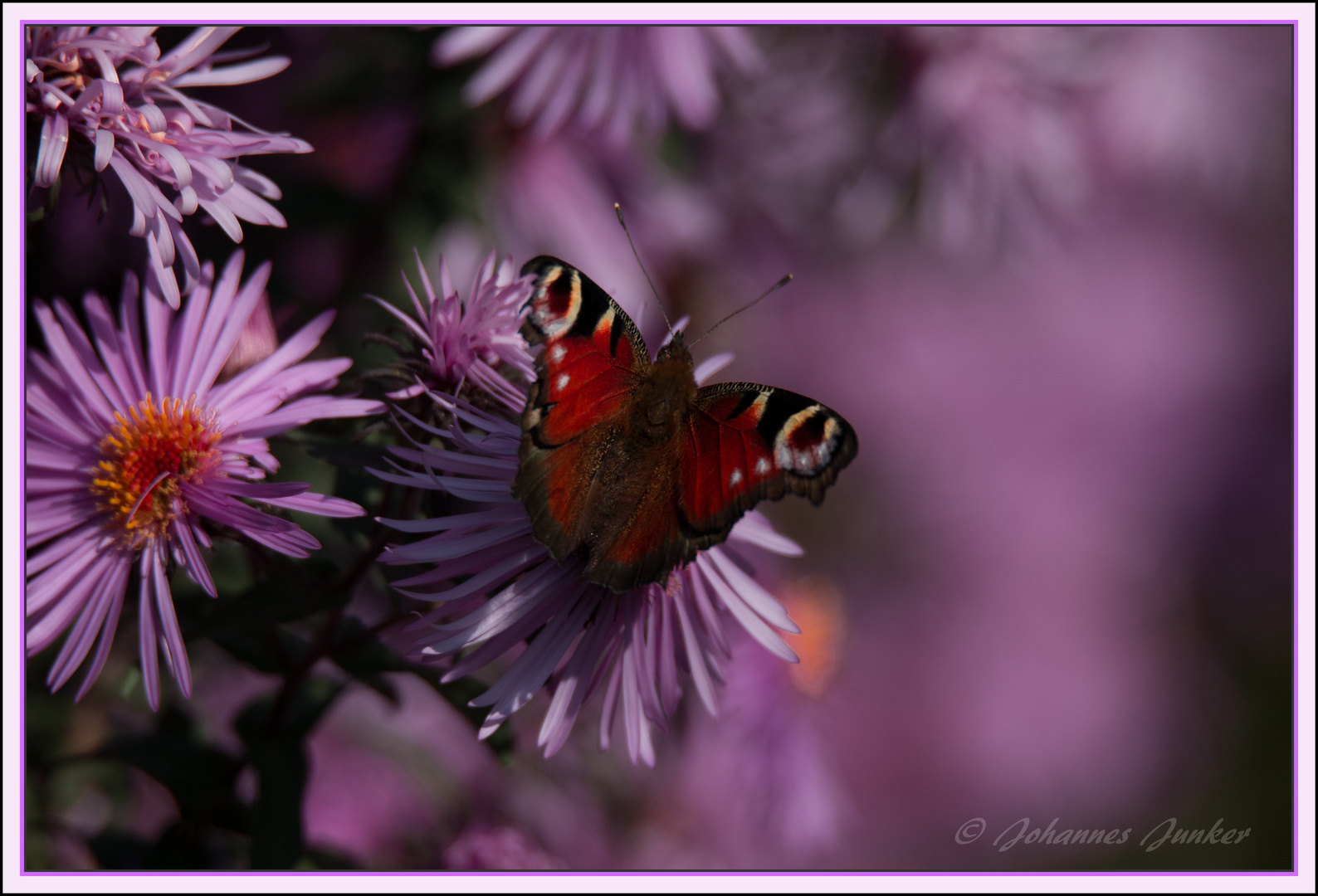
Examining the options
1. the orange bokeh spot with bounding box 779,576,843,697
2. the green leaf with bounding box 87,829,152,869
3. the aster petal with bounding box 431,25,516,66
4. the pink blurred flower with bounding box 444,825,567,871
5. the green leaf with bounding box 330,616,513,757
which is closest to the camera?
the green leaf with bounding box 330,616,513,757

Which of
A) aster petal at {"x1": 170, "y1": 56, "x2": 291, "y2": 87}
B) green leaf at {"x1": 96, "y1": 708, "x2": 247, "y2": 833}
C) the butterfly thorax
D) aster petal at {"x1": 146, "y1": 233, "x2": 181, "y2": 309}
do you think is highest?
aster petal at {"x1": 170, "y1": 56, "x2": 291, "y2": 87}

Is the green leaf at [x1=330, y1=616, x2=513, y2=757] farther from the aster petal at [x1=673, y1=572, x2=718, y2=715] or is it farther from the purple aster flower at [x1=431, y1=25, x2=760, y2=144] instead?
the purple aster flower at [x1=431, y1=25, x2=760, y2=144]

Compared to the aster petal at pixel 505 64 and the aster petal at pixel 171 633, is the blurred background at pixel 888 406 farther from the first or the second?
the aster petal at pixel 171 633

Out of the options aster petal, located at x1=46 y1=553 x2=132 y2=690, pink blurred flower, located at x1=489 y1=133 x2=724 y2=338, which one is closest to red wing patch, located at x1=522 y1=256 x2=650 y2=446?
aster petal, located at x1=46 y1=553 x2=132 y2=690

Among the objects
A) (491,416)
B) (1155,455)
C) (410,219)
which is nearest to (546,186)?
(410,219)

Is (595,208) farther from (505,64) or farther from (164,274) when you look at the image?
(164,274)

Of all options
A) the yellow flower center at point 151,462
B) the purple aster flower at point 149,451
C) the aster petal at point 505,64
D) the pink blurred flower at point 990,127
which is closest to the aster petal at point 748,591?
the purple aster flower at point 149,451

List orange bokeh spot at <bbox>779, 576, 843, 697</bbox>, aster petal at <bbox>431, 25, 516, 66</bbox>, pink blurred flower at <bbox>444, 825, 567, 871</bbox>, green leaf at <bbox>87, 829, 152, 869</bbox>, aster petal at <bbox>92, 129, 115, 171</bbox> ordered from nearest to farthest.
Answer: aster petal at <bbox>92, 129, 115, 171</bbox> → green leaf at <bbox>87, 829, 152, 869</bbox> → pink blurred flower at <bbox>444, 825, 567, 871</bbox> → aster petal at <bbox>431, 25, 516, 66</bbox> → orange bokeh spot at <bbox>779, 576, 843, 697</bbox>
